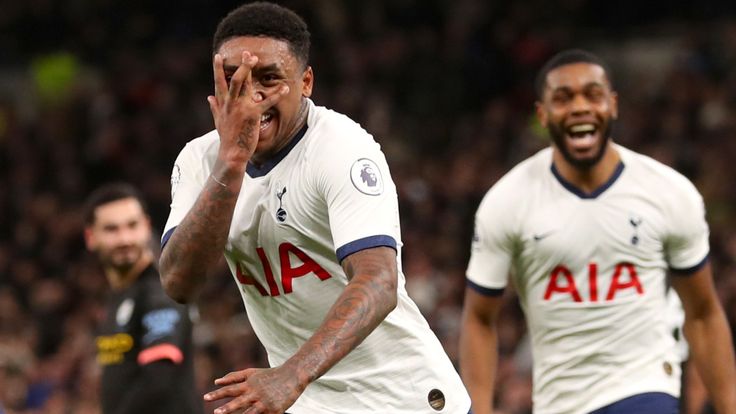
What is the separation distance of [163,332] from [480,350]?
1.58m

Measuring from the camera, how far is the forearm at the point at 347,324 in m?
3.38

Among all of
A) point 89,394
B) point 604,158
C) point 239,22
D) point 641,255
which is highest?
point 239,22

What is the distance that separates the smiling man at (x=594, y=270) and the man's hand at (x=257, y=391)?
102 inches

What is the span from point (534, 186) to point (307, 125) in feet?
6.63

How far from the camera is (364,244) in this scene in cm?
364

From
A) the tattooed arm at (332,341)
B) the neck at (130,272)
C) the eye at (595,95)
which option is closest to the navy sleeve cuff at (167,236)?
the tattooed arm at (332,341)

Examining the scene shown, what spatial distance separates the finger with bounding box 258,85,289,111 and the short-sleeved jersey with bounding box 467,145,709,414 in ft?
7.04

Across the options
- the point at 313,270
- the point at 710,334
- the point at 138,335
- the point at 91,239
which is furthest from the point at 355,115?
the point at 313,270

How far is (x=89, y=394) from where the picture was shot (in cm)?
1105

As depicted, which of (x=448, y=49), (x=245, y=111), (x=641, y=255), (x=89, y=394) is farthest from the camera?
(x=448, y=49)

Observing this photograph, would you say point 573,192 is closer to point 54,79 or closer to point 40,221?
point 40,221

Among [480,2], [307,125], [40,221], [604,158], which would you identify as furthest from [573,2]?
[307,125]

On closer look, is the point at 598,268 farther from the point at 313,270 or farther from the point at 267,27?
the point at 267,27

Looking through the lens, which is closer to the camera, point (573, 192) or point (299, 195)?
point (299, 195)
